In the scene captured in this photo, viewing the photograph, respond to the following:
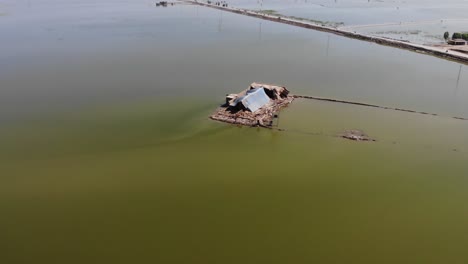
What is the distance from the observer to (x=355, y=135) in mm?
11695

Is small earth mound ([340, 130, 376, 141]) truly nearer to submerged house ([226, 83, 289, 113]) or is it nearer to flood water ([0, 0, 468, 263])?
flood water ([0, 0, 468, 263])

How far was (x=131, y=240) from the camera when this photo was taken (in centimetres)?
739

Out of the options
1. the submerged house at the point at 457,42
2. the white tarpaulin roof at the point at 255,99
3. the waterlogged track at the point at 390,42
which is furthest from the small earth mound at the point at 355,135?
the submerged house at the point at 457,42

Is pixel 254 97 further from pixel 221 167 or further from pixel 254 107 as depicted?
pixel 221 167

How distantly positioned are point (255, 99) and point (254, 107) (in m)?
0.37

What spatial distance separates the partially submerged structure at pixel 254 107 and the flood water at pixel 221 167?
46 cm

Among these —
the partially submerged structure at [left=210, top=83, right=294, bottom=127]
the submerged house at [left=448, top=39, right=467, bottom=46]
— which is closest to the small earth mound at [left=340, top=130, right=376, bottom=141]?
the partially submerged structure at [left=210, top=83, right=294, bottom=127]

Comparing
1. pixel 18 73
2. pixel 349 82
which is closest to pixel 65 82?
pixel 18 73

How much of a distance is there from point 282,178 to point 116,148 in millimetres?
4919

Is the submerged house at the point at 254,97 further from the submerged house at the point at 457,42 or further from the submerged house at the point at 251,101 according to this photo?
the submerged house at the point at 457,42

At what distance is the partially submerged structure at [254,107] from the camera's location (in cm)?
1280

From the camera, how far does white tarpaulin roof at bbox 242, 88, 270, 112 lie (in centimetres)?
1323

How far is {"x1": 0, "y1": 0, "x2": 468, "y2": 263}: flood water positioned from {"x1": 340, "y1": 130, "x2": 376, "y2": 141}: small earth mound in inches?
10.7

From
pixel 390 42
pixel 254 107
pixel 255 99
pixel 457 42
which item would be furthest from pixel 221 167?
pixel 457 42
